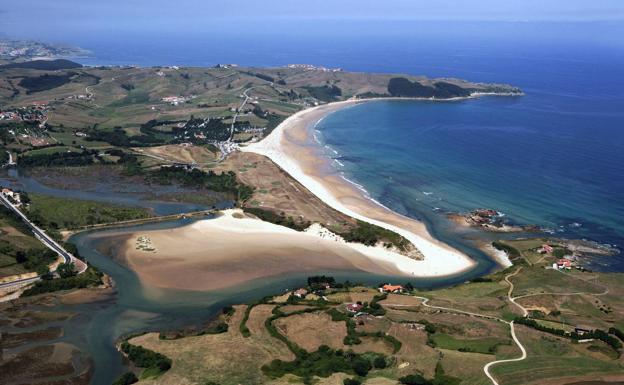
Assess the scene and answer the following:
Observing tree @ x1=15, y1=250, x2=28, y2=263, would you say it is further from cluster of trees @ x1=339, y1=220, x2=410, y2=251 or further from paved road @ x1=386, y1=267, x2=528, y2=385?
paved road @ x1=386, y1=267, x2=528, y2=385

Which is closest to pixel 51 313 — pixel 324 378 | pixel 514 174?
pixel 324 378

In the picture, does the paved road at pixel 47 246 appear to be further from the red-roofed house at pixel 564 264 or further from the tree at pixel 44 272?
the red-roofed house at pixel 564 264

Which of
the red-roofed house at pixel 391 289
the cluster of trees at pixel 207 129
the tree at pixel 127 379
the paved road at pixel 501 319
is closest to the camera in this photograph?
the paved road at pixel 501 319

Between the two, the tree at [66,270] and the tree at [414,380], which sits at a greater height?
the tree at [414,380]

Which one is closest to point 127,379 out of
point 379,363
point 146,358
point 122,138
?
point 146,358

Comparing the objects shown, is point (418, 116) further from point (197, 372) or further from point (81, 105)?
point (197, 372)

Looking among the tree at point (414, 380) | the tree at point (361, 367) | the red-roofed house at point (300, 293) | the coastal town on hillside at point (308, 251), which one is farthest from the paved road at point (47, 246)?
the tree at point (414, 380)

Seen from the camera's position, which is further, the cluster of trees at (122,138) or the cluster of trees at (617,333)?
the cluster of trees at (122,138)
